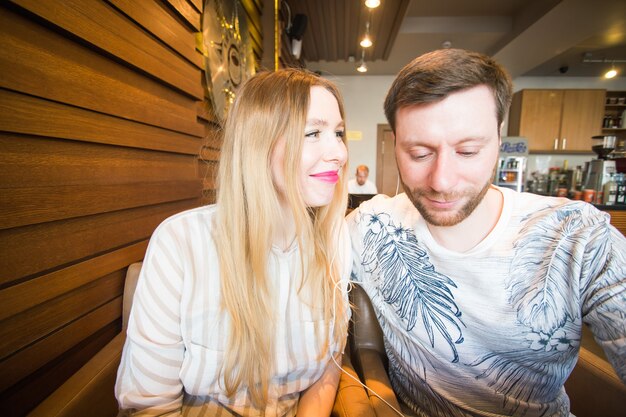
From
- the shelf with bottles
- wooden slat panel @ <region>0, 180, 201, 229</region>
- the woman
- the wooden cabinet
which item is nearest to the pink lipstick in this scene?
the woman

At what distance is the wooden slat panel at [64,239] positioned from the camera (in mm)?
803

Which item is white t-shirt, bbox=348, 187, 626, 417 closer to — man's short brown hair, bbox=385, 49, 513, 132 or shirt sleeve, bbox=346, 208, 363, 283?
shirt sleeve, bbox=346, 208, 363, 283

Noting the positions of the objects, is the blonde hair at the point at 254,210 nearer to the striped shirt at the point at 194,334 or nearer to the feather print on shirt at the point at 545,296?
the striped shirt at the point at 194,334

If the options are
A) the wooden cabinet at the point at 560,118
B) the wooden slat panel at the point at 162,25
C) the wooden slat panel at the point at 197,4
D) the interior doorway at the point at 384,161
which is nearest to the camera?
A: the wooden slat panel at the point at 162,25

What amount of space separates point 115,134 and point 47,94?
0.94 ft

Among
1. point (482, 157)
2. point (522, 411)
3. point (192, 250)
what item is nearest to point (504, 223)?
point (482, 157)

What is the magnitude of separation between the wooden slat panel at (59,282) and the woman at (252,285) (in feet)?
0.85

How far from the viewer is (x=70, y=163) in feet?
3.20

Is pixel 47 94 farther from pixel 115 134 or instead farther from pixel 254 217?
pixel 254 217

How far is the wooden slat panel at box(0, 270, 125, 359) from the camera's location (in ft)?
2.66

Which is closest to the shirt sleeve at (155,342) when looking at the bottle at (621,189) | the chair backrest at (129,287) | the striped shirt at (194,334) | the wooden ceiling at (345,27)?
the striped shirt at (194,334)

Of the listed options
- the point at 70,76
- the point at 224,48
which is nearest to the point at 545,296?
the point at 70,76

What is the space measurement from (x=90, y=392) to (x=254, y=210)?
76cm

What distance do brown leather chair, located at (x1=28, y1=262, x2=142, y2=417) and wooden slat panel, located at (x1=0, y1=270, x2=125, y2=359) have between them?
0.14 metres
